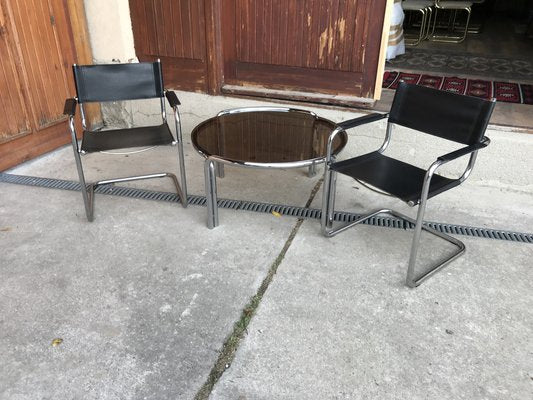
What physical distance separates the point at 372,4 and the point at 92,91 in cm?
184

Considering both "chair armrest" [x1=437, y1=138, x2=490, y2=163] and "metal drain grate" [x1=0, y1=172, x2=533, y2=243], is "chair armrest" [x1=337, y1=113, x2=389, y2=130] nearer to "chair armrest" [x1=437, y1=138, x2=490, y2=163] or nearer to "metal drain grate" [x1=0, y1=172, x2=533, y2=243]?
"chair armrest" [x1=437, y1=138, x2=490, y2=163]

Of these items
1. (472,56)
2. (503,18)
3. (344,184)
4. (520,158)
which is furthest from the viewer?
(503,18)

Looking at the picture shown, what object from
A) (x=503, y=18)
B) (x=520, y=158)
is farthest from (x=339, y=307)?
(x=503, y=18)

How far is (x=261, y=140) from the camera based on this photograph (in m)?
2.42

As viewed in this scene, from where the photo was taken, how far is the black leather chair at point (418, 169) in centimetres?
191

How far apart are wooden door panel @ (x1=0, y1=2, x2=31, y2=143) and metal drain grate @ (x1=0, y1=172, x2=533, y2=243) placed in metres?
0.32

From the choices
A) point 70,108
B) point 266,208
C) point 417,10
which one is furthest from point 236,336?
point 417,10

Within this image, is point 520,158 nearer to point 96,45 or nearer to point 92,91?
point 92,91

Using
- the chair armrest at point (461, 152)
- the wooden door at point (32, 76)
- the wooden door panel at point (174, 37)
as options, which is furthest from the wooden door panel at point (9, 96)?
the chair armrest at point (461, 152)

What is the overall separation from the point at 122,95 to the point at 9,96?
0.91 meters

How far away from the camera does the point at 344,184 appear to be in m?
2.94

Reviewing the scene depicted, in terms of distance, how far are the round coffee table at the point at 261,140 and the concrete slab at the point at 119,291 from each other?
0.29 m

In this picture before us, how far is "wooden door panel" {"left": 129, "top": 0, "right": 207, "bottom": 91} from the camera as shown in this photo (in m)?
3.27

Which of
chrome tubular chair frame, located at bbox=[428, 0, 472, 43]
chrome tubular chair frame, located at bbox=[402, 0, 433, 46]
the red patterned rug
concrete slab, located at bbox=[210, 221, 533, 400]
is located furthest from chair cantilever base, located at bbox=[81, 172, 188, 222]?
chrome tubular chair frame, located at bbox=[428, 0, 472, 43]
